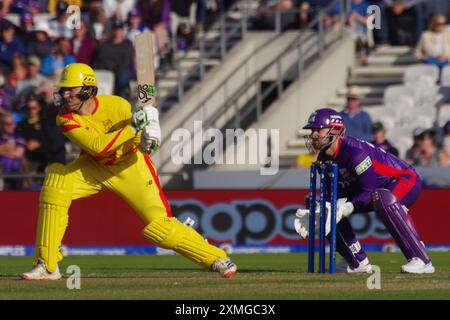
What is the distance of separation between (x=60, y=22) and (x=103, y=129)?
12.1 metres

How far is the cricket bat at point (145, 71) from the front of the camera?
12844 millimetres

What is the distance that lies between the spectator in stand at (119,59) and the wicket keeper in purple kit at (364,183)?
997cm

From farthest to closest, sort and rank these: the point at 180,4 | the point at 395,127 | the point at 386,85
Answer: the point at 180,4 → the point at 386,85 → the point at 395,127

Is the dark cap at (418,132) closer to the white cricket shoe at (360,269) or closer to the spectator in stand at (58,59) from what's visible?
the spectator in stand at (58,59)

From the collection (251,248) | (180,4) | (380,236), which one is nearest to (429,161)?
(380,236)

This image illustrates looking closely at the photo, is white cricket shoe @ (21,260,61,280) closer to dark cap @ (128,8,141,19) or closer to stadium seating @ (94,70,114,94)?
stadium seating @ (94,70,114,94)

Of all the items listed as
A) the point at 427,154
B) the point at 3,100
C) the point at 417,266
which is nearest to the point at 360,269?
the point at 417,266

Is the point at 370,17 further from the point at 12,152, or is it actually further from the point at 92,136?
the point at 92,136

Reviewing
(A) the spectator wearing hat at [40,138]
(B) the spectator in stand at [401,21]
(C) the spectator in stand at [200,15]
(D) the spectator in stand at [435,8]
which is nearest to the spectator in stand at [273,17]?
(C) the spectator in stand at [200,15]

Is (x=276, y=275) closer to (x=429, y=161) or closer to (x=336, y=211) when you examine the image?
(x=336, y=211)

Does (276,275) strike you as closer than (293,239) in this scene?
Yes

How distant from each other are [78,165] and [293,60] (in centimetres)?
1109

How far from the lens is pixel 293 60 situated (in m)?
23.7

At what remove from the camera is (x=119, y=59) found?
23359mm
